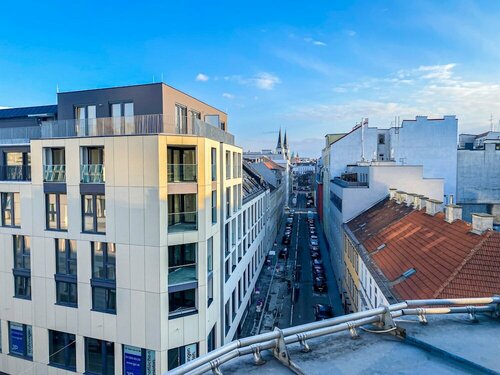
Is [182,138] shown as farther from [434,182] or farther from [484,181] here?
[484,181]

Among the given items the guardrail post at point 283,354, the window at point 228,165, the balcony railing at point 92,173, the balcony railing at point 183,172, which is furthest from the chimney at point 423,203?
the guardrail post at point 283,354

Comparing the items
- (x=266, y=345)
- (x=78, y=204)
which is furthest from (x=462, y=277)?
(x=78, y=204)

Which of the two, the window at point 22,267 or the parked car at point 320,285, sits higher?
the window at point 22,267

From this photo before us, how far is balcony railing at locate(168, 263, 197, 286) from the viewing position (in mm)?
17922

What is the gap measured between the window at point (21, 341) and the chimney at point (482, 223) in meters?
25.2

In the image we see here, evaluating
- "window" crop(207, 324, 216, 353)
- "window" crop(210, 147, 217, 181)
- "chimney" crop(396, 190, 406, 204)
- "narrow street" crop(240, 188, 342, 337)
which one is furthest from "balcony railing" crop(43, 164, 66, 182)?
"chimney" crop(396, 190, 406, 204)

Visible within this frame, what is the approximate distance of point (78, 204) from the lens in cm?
1836

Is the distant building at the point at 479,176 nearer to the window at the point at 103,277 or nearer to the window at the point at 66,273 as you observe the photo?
the window at the point at 103,277

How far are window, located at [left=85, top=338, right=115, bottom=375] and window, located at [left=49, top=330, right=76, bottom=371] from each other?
3.18 ft

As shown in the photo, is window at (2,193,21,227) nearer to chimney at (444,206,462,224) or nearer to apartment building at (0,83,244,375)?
apartment building at (0,83,244,375)

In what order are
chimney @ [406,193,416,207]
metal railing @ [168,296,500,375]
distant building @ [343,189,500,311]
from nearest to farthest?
metal railing @ [168,296,500,375], distant building @ [343,189,500,311], chimney @ [406,193,416,207]

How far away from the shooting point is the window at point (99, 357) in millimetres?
18156

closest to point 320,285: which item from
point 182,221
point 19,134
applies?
point 182,221

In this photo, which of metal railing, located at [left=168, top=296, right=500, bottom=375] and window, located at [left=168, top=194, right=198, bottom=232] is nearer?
metal railing, located at [left=168, top=296, right=500, bottom=375]
